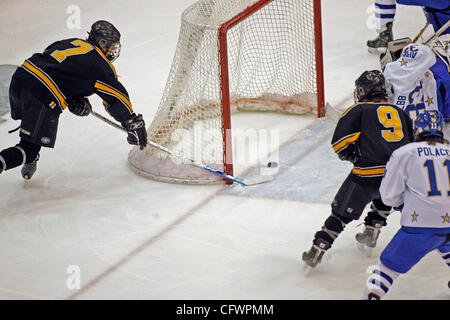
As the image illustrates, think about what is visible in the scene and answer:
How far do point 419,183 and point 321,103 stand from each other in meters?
2.36

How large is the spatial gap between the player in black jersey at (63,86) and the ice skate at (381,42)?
254 centimetres

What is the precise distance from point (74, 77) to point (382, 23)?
2.73 meters

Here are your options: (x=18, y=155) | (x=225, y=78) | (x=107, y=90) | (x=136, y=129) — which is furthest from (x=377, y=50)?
(x=18, y=155)

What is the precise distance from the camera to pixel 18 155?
4449 mm

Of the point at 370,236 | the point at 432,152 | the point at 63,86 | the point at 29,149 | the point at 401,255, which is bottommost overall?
the point at 370,236

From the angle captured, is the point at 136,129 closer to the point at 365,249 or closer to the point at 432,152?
the point at 365,249

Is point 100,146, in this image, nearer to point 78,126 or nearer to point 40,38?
point 78,126

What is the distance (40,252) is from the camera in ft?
12.9

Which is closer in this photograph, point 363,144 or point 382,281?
point 382,281

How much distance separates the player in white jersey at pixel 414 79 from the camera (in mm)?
4066

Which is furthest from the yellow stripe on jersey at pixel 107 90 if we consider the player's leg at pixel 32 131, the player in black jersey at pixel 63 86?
the player's leg at pixel 32 131

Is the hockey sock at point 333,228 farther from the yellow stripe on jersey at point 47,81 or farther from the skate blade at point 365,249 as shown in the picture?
the yellow stripe on jersey at point 47,81

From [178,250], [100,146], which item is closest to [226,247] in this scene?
[178,250]

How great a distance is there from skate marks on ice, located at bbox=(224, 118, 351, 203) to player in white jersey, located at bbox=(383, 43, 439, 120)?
580 millimetres
